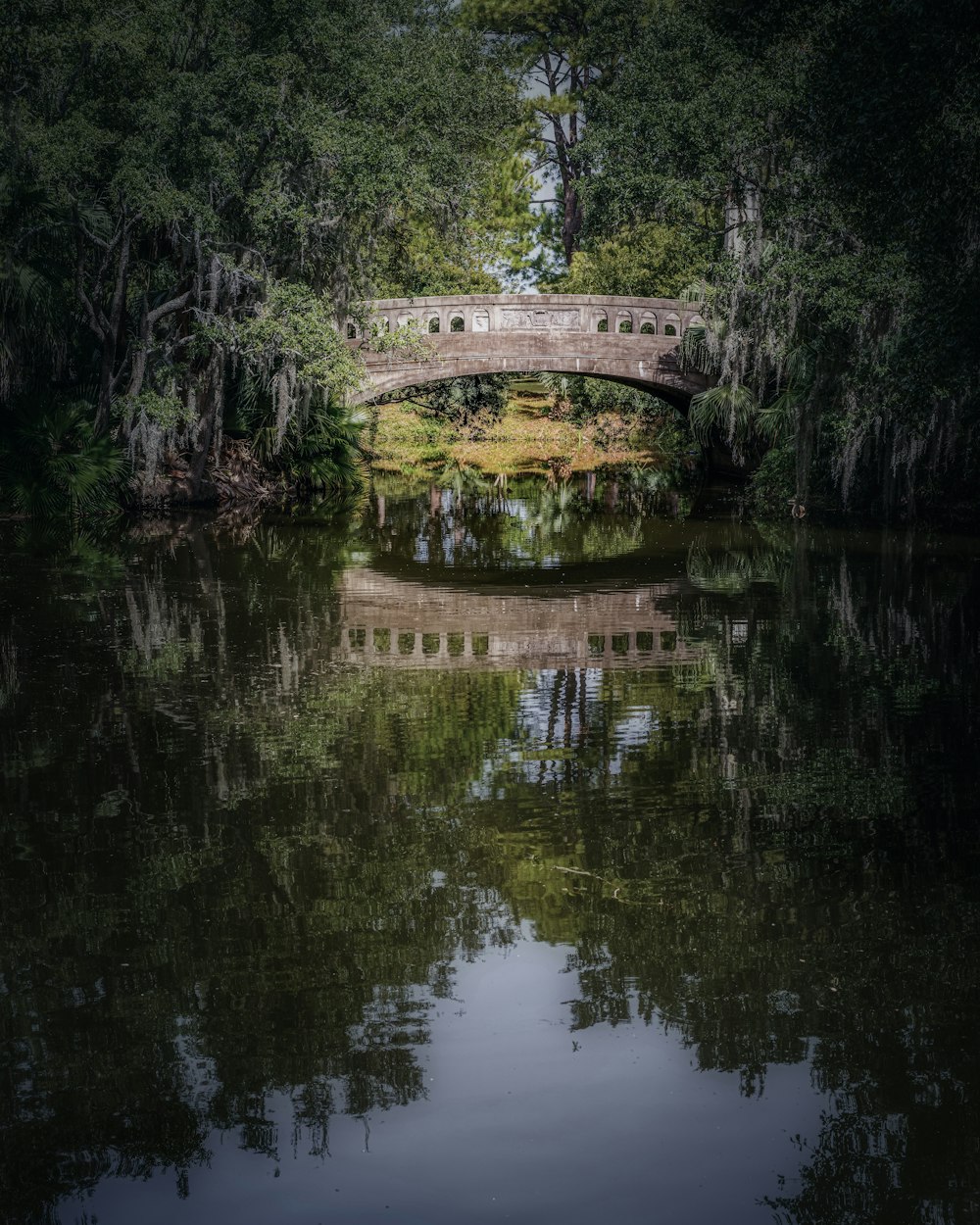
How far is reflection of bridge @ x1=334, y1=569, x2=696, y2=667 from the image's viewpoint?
1129 cm

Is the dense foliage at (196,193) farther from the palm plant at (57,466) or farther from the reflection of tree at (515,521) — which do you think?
the reflection of tree at (515,521)

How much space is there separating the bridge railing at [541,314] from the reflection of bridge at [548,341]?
0.8 inches

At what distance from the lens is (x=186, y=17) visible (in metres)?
21.2

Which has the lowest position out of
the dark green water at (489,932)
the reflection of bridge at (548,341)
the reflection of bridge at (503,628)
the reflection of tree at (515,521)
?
the dark green water at (489,932)

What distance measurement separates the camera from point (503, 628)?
41.4 feet

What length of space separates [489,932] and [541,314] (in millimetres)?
24914

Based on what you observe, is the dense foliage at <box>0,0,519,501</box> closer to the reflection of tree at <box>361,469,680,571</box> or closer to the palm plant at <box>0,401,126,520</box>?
the palm plant at <box>0,401,126,520</box>

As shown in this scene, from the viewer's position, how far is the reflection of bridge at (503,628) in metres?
11.3

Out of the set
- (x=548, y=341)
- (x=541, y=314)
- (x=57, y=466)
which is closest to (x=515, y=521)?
(x=57, y=466)

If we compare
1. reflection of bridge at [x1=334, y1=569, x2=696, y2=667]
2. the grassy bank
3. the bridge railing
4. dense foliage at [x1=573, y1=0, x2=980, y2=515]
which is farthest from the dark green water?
the grassy bank

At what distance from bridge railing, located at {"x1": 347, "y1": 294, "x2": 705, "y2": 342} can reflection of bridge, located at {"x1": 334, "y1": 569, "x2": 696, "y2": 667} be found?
14.3m

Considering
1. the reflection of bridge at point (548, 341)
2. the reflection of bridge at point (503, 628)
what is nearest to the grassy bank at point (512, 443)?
the reflection of bridge at point (548, 341)

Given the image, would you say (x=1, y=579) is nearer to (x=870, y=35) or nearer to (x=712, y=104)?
(x=870, y=35)

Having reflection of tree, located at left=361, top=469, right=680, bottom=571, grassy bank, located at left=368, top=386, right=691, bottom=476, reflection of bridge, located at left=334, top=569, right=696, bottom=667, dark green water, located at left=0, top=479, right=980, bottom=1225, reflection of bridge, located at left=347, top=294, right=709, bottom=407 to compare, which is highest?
reflection of bridge, located at left=347, top=294, right=709, bottom=407
